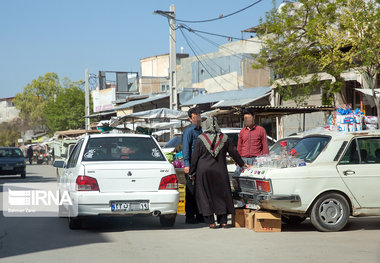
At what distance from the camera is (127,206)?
9.62m

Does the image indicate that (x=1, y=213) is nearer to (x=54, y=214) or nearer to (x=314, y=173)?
(x=54, y=214)

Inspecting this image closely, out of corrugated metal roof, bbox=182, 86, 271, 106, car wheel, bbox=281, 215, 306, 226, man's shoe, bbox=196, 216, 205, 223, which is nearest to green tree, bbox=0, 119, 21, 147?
corrugated metal roof, bbox=182, 86, 271, 106

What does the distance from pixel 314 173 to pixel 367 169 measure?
902mm

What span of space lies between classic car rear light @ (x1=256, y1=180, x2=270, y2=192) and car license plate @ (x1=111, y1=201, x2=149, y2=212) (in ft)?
5.77

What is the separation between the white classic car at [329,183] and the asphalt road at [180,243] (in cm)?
34

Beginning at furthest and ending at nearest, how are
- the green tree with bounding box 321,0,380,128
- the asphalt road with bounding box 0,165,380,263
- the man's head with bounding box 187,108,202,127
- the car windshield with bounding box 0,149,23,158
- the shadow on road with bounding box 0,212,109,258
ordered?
the car windshield with bounding box 0,149,23,158 < the green tree with bounding box 321,0,380,128 < the man's head with bounding box 187,108,202,127 < the shadow on road with bounding box 0,212,109,258 < the asphalt road with bounding box 0,165,380,263

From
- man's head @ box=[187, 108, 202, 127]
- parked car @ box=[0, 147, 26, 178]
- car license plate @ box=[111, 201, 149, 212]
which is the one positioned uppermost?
man's head @ box=[187, 108, 202, 127]

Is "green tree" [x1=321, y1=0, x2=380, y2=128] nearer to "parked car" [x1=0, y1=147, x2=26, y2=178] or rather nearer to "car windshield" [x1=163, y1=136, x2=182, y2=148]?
"car windshield" [x1=163, y1=136, x2=182, y2=148]

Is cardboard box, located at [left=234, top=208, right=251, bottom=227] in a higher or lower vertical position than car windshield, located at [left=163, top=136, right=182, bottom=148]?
lower

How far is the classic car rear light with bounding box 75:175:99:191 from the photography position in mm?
9562

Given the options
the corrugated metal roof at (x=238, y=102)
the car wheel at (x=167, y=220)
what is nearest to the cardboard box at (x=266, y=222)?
the car wheel at (x=167, y=220)

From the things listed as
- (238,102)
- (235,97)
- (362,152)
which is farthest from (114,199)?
(235,97)

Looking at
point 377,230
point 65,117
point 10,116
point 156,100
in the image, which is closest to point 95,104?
point 65,117

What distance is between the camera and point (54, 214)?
1300cm
